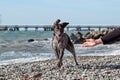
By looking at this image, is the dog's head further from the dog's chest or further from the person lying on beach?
the person lying on beach

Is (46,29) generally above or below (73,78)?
below

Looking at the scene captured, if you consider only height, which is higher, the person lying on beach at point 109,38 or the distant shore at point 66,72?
the distant shore at point 66,72

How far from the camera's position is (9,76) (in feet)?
43.6

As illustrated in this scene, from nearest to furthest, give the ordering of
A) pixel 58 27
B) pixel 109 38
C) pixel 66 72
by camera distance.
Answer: pixel 66 72 < pixel 58 27 < pixel 109 38

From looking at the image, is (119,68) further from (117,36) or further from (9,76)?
(117,36)

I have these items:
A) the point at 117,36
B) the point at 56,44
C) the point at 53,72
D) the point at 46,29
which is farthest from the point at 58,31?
the point at 46,29

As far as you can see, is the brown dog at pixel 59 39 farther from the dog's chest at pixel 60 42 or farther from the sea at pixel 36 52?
the sea at pixel 36 52

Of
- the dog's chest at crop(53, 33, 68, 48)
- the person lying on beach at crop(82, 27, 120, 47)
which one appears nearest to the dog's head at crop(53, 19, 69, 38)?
the dog's chest at crop(53, 33, 68, 48)

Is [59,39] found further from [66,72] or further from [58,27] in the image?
[66,72]

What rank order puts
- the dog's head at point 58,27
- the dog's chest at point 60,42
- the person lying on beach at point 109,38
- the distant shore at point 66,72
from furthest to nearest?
the person lying on beach at point 109,38
the dog's chest at point 60,42
the dog's head at point 58,27
the distant shore at point 66,72

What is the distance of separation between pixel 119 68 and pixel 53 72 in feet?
7.09

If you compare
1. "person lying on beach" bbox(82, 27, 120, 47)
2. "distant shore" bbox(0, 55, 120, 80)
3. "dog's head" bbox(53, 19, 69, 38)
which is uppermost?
"dog's head" bbox(53, 19, 69, 38)

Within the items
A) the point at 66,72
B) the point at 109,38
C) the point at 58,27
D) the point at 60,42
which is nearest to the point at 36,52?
the point at 109,38

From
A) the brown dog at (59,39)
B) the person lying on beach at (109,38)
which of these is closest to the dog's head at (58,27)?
the brown dog at (59,39)
